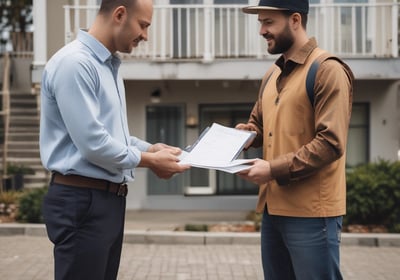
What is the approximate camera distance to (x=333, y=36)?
11398 mm

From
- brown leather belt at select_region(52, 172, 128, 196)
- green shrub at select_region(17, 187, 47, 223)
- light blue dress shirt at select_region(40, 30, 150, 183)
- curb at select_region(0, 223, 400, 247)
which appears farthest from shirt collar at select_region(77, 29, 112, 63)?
green shrub at select_region(17, 187, 47, 223)

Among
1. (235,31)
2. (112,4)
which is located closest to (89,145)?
(112,4)

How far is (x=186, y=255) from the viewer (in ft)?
26.4

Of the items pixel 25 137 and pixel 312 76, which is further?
pixel 25 137

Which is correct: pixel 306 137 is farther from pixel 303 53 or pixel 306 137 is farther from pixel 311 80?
pixel 303 53

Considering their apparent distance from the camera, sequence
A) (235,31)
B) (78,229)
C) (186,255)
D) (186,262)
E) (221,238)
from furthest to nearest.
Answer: (235,31)
(221,238)
(186,255)
(186,262)
(78,229)

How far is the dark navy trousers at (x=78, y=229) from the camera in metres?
2.78

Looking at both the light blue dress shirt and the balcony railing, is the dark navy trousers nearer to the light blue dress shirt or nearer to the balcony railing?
the light blue dress shirt

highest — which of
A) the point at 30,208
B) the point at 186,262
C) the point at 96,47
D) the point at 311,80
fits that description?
the point at 96,47

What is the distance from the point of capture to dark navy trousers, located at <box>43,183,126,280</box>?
2.78 metres

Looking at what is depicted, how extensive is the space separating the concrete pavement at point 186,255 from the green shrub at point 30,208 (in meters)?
0.40

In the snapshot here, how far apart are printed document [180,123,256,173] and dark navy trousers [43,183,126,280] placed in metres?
0.48

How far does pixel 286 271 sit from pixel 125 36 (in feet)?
5.02

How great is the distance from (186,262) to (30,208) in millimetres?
3431
